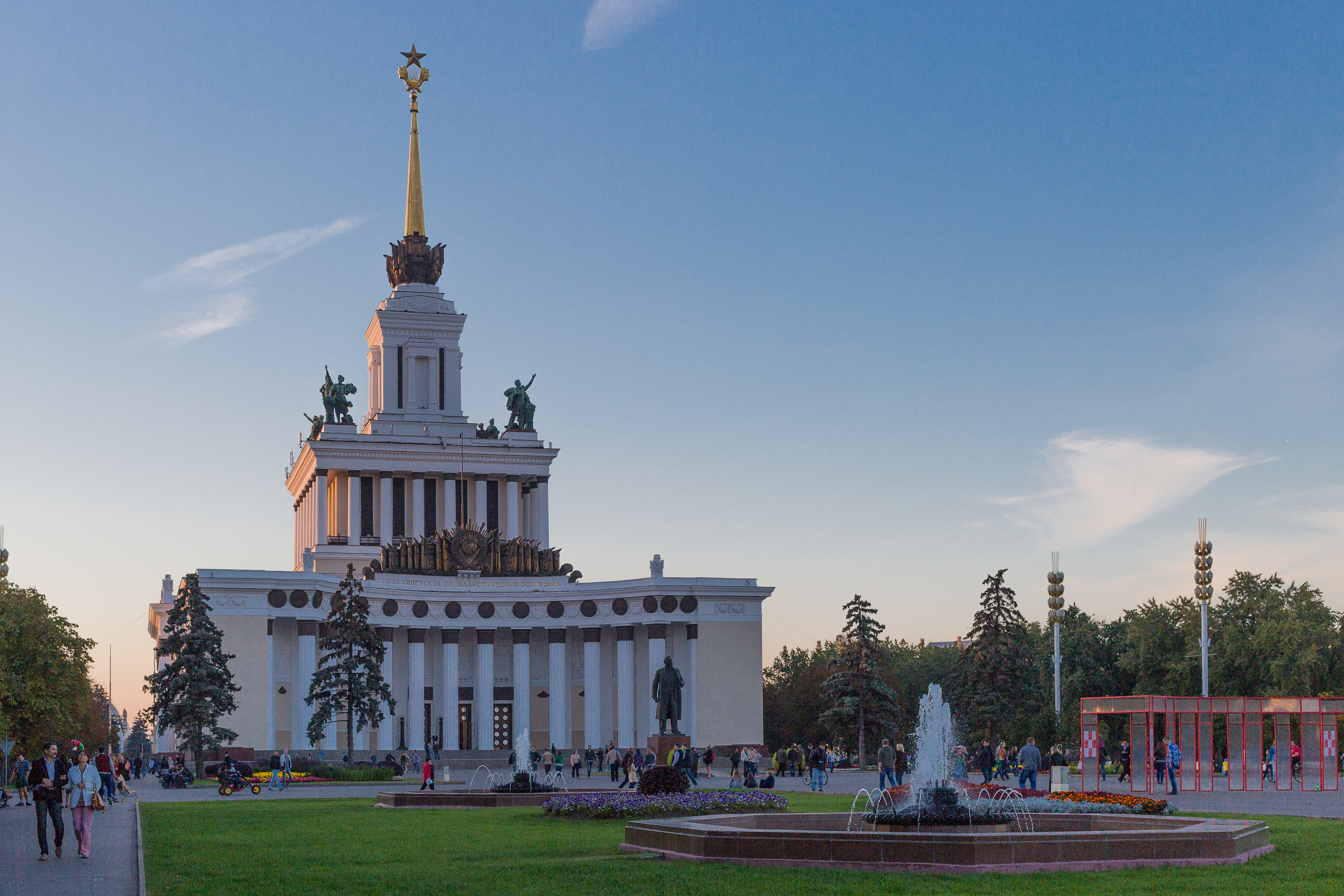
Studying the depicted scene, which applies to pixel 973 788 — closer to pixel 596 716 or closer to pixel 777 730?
pixel 596 716

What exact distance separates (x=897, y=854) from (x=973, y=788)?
611 inches

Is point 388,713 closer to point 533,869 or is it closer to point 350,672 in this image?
point 350,672

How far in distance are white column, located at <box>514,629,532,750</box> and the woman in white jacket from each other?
5673cm

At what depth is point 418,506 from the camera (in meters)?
88.1

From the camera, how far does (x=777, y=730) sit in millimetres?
104688

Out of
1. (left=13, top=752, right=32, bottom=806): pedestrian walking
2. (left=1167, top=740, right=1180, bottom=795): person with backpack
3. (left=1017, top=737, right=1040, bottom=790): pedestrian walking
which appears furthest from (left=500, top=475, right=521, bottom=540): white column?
(left=1017, top=737, right=1040, bottom=790): pedestrian walking

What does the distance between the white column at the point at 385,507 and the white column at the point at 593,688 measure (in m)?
14.3

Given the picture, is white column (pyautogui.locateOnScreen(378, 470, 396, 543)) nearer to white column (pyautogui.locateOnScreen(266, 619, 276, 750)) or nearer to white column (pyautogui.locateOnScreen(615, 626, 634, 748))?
white column (pyautogui.locateOnScreen(266, 619, 276, 750))

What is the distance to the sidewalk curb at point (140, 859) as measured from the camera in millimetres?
17656

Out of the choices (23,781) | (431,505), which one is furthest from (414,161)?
(23,781)

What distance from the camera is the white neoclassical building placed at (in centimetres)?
7206

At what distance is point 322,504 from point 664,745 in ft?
118

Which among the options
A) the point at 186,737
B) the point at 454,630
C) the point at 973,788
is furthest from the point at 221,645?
the point at 973,788

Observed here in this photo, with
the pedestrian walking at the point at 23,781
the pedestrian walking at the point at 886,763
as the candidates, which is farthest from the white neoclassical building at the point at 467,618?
the pedestrian walking at the point at 886,763
